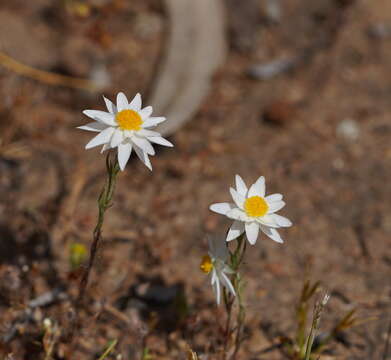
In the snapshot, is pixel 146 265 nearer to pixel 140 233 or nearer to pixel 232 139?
pixel 140 233

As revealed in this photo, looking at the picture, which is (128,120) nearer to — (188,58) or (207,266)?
A: (207,266)

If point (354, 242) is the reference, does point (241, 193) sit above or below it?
below

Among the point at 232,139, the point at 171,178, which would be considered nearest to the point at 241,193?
the point at 171,178

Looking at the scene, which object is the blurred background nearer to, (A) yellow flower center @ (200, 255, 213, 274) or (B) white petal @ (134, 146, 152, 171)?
(A) yellow flower center @ (200, 255, 213, 274)

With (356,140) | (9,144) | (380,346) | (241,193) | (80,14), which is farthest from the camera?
(80,14)

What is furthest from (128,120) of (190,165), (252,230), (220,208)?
(190,165)

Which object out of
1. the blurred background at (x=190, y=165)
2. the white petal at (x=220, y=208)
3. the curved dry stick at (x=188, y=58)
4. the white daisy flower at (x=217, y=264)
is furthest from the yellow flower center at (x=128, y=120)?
the curved dry stick at (x=188, y=58)

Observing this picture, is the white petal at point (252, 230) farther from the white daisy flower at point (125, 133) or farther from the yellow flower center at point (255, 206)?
the white daisy flower at point (125, 133)
